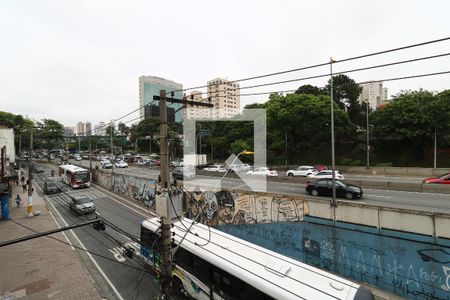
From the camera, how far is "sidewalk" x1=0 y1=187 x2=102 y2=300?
1051 centimetres

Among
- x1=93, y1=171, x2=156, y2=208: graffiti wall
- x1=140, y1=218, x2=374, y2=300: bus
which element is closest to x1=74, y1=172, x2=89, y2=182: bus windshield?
x1=93, y1=171, x2=156, y2=208: graffiti wall

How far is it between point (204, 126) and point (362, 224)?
213 feet

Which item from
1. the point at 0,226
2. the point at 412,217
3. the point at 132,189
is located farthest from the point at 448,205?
the point at 0,226

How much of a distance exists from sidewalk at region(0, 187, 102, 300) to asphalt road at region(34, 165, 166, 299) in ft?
1.80

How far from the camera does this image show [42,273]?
12.3 meters

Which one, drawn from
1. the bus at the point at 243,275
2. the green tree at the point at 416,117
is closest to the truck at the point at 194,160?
the green tree at the point at 416,117

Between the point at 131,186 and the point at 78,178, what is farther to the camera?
the point at 78,178

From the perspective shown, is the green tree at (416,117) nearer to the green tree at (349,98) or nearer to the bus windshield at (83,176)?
the green tree at (349,98)

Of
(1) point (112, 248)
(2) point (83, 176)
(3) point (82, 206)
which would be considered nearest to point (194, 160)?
(2) point (83, 176)

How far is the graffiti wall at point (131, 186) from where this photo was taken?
24.9 metres

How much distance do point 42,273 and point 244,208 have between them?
10.8m

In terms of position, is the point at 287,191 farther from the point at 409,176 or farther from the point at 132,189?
the point at 409,176

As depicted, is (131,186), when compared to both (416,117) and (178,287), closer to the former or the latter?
(178,287)

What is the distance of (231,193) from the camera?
16.1 m
